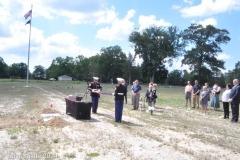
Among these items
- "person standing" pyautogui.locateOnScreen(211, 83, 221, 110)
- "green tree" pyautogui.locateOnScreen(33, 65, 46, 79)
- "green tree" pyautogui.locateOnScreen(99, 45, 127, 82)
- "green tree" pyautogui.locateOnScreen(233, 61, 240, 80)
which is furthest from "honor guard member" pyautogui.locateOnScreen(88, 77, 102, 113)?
"green tree" pyautogui.locateOnScreen(33, 65, 46, 79)

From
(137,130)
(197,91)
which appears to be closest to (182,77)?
(197,91)

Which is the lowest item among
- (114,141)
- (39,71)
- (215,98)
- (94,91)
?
(114,141)

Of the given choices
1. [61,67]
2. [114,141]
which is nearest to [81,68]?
[61,67]

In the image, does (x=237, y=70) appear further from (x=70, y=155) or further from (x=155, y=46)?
(x=70, y=155)

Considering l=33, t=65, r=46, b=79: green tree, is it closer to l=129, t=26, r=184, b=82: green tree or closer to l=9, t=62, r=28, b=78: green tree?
l=9, t=62, r=28, b=78: green tree

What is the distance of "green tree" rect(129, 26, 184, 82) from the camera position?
73.8 metres

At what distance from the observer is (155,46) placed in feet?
243

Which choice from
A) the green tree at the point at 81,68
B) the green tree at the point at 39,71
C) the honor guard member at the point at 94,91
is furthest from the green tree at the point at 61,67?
the honor guard member at the point at 94,91

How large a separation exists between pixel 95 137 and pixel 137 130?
1867mm

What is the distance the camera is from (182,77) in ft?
423

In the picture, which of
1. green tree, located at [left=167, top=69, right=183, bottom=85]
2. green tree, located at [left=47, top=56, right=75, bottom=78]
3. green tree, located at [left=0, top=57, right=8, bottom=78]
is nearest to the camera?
green tree, located at [left=0, top=57, right=8, bottom=78]

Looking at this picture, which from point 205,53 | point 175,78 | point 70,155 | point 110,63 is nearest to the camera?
point 70,155

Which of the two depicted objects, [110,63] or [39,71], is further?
[39,71]

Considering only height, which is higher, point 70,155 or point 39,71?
point 39,71
